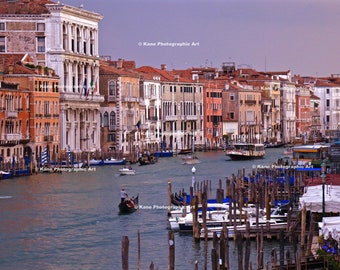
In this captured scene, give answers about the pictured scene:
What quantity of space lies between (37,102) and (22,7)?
412cm

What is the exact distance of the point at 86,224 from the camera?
21125 millimetres

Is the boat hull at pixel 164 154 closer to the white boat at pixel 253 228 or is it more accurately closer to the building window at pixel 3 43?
the building window at pixel 3 43

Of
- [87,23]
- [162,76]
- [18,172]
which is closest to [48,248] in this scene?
[18,172]

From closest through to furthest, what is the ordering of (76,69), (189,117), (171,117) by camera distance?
(76,69), (171,117), (189,117)

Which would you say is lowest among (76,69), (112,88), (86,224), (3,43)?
(86,224)

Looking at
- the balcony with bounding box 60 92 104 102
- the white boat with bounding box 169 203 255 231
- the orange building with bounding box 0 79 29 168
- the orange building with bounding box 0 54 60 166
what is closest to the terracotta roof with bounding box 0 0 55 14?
the orange building with bounding box 0 54 60 166

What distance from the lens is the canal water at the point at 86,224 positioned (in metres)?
17.3

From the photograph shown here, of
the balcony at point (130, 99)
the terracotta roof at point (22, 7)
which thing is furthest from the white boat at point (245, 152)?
the terracotta roof at point (22, 7)

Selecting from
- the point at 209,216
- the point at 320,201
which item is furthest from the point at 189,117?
the point at 320,201

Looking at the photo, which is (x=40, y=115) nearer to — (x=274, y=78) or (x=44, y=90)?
(x=44, y=90)

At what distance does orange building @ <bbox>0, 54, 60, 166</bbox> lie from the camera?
3622 cm

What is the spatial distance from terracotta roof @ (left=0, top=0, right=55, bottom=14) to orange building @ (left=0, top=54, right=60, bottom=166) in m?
1.46

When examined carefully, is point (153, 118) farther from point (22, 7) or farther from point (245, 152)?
point (22, 7)

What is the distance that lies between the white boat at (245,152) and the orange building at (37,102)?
270 inches
